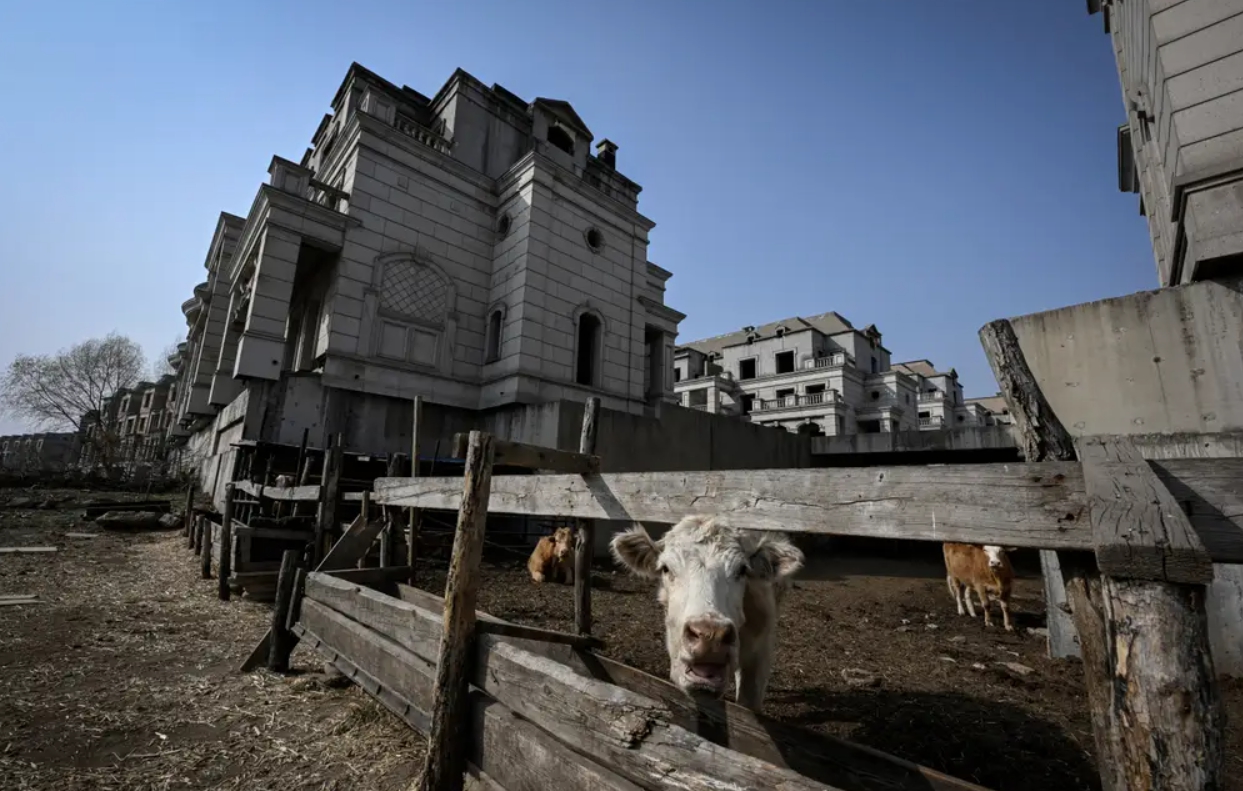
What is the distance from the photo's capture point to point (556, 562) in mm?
12102

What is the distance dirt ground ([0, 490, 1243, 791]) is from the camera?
13.0 ft

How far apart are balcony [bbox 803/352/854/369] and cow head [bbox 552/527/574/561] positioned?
37754 millimetres

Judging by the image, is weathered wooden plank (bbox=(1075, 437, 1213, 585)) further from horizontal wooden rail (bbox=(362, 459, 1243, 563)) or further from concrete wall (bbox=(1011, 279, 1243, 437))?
concrete wall (bbox=(1011, 279, 1243, 437))

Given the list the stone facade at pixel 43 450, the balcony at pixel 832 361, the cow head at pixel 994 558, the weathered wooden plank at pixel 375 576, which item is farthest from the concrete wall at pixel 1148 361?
the stone facade at pixel 43 450

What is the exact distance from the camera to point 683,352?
5072 cm

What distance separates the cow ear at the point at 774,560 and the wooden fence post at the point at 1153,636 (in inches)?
84.2

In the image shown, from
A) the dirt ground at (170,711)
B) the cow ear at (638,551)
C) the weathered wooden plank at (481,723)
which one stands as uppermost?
the cow ear at (638,551)

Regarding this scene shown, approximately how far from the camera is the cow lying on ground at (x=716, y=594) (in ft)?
9.13

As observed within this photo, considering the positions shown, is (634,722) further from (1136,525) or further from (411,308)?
(411,308)

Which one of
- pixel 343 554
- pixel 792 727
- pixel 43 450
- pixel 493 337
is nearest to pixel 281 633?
pixel 343 554

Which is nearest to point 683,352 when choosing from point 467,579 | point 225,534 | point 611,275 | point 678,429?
point 611,275

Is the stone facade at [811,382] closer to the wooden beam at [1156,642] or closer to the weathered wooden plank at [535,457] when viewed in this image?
the weathered wooden plank at [535,457]

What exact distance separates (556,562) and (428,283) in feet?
37.9

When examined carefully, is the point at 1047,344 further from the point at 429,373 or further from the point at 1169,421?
the point at 429,373
